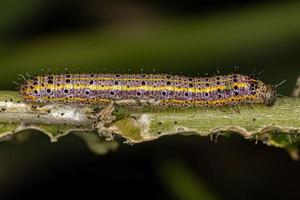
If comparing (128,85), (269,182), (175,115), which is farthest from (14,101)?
(269,182)

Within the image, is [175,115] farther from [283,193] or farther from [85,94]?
[283,193]

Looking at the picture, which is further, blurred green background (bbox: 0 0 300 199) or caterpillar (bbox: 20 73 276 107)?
blurred green background (bbox: 0 0 300 199)

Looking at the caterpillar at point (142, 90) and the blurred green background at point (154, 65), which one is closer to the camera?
the caterpillar at point (142, 90)

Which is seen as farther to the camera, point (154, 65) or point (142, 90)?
point (154, 65)
